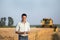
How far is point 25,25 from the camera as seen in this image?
4145mm

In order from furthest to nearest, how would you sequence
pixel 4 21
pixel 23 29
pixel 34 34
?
pixel 4 21 → pixel 34 34 → pixel 23 29

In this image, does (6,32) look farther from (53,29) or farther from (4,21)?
(53,29)

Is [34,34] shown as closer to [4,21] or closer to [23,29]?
[4,21]

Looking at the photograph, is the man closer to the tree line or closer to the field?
the field

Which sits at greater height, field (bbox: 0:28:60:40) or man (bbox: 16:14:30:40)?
man (bbox: 16:14:30:40)

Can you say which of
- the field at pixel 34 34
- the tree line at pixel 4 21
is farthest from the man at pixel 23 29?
the tree line at pixel 4 21

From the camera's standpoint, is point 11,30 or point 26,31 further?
point 11,30

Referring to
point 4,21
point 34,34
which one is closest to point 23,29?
point 34,34

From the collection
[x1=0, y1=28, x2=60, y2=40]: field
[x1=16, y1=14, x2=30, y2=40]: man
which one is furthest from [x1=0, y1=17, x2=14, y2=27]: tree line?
[x1=16, y1=14, x2=30, y2=40]: man

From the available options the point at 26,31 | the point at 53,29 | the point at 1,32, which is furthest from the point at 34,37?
the point at 26,31

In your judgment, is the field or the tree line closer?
the field

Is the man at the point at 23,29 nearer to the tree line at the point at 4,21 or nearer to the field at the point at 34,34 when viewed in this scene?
the field at the point at 34,34

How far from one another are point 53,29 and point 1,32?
1.79 meters

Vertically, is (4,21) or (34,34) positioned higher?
(4,21)
